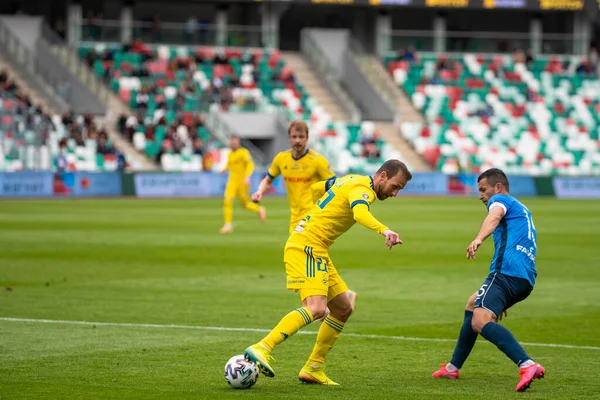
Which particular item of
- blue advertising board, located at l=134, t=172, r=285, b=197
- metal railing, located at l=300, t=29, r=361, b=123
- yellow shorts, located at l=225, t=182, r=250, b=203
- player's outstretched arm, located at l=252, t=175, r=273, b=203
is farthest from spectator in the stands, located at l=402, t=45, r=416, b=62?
player's outstretched arm, located at l=252, t=175, r=273, b=203

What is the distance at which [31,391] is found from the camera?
8828 millimetres

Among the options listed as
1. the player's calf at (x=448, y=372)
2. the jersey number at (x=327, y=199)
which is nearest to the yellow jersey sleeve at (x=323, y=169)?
the jersey number at (x=327, y=199)

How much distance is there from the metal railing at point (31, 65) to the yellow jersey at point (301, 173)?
37.3 meters

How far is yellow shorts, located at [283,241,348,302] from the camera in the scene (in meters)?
9.34

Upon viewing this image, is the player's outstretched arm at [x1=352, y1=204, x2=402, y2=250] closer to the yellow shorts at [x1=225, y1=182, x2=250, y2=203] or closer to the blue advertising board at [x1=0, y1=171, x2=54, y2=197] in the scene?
the yellow shorts at [x1=225, y1=182, x2=250, y2=203]

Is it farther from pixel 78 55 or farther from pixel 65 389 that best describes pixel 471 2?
pixel 65 389

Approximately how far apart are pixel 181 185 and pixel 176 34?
14412 mm

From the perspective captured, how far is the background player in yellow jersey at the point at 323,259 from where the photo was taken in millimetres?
9102

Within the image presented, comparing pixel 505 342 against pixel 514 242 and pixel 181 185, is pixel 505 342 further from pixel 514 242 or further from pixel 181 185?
pixel 181 185

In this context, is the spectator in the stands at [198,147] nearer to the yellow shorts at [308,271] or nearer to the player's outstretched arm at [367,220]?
the yellow shorts at [308,271]

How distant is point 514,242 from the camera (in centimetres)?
936

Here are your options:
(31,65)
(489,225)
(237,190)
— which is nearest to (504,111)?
(31,65)

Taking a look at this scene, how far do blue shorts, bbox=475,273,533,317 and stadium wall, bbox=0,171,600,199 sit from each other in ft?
114

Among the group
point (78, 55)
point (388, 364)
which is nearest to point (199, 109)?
point (78, 55)
